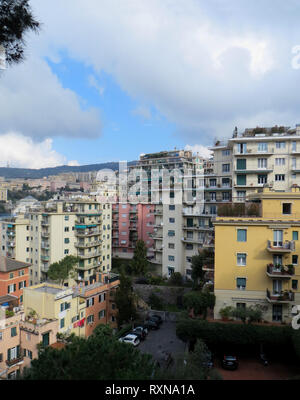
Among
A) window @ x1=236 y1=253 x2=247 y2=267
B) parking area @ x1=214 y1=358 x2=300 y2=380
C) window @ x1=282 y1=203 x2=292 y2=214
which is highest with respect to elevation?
window @ x1=282 y1=203 x2=292 y2=214

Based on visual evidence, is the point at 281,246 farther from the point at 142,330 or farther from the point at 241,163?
the point at 241,163

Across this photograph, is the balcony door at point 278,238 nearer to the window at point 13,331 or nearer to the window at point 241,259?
the window at point 241,259

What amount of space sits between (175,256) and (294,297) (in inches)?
694

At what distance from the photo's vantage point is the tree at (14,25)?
607 cm

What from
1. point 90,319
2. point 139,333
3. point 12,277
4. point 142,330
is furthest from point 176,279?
point 12,277

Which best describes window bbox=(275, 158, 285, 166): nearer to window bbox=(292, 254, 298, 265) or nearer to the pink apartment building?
window bbox=(292, 254, 298, 265)

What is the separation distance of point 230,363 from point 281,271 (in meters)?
6.19

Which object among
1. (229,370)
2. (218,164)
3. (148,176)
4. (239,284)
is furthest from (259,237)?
(148,176)

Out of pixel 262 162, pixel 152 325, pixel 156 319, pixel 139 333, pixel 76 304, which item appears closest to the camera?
pixel 76 304

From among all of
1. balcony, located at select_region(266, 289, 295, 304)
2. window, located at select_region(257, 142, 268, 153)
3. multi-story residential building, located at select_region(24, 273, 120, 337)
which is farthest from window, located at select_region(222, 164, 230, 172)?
balcony, located at select_region(266, 289, 295, 304)

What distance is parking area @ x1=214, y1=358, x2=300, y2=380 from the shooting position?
1478cm

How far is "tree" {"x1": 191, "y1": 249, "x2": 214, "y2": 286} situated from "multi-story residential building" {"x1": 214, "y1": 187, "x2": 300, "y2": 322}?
2.53m

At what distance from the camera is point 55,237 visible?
3472cm

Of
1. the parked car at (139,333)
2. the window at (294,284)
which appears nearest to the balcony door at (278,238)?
the window at (294,284)
